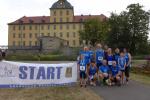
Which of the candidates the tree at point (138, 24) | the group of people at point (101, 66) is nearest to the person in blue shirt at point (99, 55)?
the group of people at point (101, 66)

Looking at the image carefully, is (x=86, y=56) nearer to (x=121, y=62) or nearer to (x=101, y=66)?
(x=101, y=66)

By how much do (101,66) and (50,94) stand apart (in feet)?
13.7

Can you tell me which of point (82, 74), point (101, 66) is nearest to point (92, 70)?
point (101, 66)

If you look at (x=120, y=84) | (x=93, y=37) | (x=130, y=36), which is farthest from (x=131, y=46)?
(x=120, y=84)

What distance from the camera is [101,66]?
68.3 feet

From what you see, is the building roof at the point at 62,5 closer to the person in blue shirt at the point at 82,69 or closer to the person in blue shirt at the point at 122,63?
the person in blue shirt at the point at 122,63

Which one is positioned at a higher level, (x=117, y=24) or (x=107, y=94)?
(x=117, y=24)

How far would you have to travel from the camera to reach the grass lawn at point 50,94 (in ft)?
54.0

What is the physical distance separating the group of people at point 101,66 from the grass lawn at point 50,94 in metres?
1.18

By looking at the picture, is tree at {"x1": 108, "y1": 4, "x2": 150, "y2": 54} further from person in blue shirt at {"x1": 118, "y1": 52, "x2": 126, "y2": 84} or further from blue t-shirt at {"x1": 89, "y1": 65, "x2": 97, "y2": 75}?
blue t-shirt at {"x1": 89, "y1": 65, "x2": 97, "y2": 75}

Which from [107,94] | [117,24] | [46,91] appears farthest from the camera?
[117,24]

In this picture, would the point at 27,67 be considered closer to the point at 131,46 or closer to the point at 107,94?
the point at 107,94

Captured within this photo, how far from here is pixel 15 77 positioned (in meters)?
19.5

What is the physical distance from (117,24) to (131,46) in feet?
20.4
